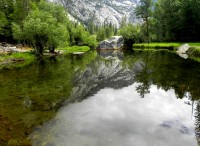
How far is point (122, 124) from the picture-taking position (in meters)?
14.1

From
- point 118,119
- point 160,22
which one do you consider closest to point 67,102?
point 118,119

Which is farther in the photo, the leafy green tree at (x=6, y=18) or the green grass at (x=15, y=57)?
the leafy green tree at (x=6, y=18)

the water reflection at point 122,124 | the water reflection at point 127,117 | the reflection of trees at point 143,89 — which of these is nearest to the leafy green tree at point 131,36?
the water reflection at point 127,117

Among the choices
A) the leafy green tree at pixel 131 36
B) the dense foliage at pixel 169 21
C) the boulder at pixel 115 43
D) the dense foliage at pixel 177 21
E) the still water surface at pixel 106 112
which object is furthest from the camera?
the boulder at pixel 115 43

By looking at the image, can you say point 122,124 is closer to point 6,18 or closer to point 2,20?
point 2,20

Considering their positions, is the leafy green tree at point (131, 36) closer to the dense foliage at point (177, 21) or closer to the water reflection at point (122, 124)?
the dense foliage at point (177, 21)

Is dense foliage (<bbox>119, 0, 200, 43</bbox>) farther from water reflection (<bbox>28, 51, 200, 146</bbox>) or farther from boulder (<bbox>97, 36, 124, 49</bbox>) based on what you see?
water reflection (<bbox>28, 51, 200, 146</bbox>)

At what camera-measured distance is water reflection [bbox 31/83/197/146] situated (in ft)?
38.9

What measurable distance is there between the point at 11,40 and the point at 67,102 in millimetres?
87690

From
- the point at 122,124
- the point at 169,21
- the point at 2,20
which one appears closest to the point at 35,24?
the point at 2,20

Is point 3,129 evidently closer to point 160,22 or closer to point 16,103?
point 16,103

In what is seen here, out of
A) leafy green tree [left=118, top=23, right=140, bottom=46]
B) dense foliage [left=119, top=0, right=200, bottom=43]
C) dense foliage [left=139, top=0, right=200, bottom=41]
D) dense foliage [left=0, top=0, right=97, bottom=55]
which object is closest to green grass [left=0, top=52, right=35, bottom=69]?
dense foliage [left=0, top=0, right=97, bottom=55]

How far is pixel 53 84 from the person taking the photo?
26.2 m

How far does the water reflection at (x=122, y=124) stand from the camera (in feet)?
38.9
